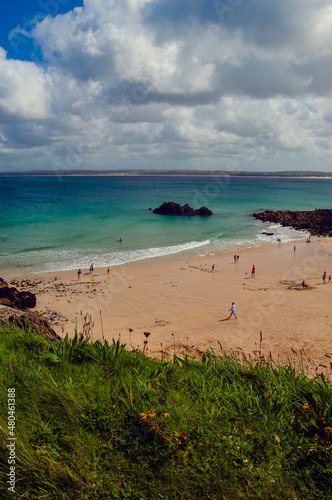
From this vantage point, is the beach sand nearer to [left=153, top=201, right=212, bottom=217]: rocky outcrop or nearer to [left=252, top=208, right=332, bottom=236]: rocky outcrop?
[left=252, top=208, right=332, bottom=236]: rocky outcrop

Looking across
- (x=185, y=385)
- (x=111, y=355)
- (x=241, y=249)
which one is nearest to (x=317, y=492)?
(x=185, y=385)

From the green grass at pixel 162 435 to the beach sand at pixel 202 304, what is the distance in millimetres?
4363

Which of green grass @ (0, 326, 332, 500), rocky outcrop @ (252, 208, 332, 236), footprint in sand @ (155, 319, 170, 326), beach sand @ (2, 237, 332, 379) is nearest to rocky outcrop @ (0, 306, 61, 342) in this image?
beach sand @ (2, 237, 332, 379)

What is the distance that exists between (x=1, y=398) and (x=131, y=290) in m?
16.1

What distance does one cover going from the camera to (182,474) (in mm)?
2920

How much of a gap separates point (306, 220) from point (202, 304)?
1444 inches

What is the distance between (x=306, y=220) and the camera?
47625mm

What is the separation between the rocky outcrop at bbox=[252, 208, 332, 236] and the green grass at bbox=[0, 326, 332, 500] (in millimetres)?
40180

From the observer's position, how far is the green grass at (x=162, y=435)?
282cm

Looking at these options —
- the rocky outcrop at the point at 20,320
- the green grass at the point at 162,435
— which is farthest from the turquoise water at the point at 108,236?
the green grass at the point at 162,435

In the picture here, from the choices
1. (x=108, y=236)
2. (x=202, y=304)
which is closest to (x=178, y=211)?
(x=108, y=236)

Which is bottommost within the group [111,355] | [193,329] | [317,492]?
[193,329]

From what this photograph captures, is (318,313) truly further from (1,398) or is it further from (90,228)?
(90,228)

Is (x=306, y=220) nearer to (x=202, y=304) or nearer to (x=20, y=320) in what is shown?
(x=202, y=304)
